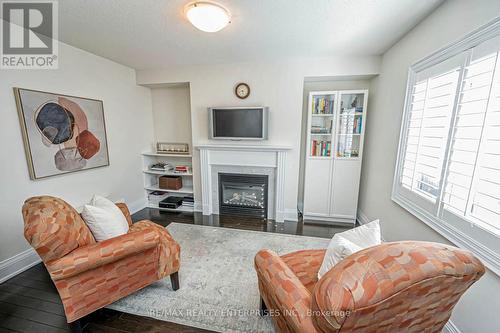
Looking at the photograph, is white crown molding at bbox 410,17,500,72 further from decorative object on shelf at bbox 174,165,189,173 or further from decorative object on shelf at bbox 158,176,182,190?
decorative object on shelf at bbox 158,176,182,190

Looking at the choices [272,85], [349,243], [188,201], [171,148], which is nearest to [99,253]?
[349,243]

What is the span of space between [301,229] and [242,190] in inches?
45.3

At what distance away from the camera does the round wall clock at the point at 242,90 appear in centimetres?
309

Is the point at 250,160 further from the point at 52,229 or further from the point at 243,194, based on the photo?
the point at 52,229

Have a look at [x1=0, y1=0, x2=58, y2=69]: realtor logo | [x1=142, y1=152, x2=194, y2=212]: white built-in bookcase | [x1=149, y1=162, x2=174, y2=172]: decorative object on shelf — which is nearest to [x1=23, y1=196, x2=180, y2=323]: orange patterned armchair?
[x1=0, y1=0, x2=58, y2=69]: realtor logo

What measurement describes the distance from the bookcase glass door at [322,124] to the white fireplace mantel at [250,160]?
449 millimetres

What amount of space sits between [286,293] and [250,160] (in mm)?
2339

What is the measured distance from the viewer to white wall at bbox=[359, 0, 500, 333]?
1.21 meters

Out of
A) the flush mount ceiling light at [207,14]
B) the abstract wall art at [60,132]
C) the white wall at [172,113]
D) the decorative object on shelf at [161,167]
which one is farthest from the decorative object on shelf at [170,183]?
the flush mount ceiling light at [207,14]

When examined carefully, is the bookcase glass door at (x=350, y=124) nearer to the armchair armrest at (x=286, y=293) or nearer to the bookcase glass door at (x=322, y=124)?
the bookcase glass door at (x=322, y=124)

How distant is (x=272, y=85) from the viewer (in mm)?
3025

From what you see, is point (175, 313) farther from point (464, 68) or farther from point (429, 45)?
point (429, 45)

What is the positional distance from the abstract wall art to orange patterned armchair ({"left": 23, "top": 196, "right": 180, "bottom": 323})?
1.11 m

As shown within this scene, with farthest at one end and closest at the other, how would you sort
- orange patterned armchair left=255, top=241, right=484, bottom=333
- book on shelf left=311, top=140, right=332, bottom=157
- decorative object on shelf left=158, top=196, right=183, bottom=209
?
1. decorative object on shelf left=158, top=196, right=183, bottom=209
2. book on shelf left=311, top=140, right=332, bottom=157
3. orange patterned armchair left=255, top=241, right=484, bottom=333
